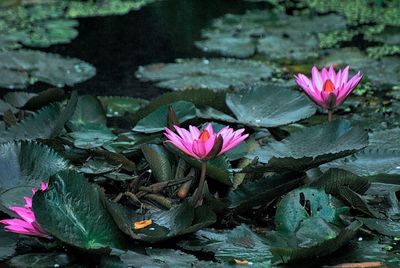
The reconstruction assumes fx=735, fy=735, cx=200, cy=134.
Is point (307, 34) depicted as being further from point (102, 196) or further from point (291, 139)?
point (102, 196)

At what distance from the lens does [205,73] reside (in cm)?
392

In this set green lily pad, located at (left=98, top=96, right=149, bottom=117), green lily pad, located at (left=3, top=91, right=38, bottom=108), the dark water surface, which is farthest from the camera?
the dark water surface

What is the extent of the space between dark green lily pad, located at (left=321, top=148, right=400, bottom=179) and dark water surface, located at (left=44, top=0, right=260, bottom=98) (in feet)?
5.47

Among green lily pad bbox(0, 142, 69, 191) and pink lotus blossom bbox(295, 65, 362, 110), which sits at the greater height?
pink lotus blossom bbox(295, 65, 362, 110)

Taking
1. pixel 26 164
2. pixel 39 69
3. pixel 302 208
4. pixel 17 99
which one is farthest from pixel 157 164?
pixel 39 69

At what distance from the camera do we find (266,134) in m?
2.46

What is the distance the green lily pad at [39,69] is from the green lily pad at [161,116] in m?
1.58

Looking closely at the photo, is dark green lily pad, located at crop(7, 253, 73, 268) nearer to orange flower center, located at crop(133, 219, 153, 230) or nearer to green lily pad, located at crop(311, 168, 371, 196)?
orange flower center, located at crop(133, 219, 153, 230)

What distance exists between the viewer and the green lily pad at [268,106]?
97.0 inches

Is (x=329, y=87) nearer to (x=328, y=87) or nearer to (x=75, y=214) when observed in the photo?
(x=328, y=87)

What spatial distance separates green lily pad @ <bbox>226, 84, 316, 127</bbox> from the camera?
246 centimetres

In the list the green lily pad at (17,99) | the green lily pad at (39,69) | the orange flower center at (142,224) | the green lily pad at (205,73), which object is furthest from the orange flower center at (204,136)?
the green lily pad at (39,69)

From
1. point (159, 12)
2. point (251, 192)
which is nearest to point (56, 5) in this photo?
point (159, 12)

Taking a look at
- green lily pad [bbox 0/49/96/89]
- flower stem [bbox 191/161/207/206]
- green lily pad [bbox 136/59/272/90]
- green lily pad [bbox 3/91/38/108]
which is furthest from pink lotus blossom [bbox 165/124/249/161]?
green lily pad [bbox 0/49/96/89]
